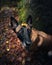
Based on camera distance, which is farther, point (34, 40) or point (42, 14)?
point (42, 14)

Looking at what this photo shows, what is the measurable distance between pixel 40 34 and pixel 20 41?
3.30ft

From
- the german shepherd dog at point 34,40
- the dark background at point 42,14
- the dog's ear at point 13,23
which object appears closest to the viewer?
the german shepherd dog at point 34,40

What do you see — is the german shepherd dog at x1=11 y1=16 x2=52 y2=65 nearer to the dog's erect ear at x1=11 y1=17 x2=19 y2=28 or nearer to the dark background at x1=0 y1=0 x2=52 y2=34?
the dark background at x1=0 y1=0 x2=52 y2=34

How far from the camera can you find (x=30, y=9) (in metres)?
8.46

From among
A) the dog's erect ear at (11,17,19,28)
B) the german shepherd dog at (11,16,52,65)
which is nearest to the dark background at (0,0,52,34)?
the german shepherd dog at (11,16,52,65)

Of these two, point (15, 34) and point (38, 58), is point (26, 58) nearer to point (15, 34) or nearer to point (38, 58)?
point (38, 58)

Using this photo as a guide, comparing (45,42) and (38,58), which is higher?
(45,42)

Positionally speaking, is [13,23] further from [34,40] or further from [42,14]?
[34,40]

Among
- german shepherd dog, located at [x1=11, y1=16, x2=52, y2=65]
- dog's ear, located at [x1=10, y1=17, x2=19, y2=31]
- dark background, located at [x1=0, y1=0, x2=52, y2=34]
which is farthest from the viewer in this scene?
dog's ear, located at [x1=10, y1=17, x2=19, y2=31]

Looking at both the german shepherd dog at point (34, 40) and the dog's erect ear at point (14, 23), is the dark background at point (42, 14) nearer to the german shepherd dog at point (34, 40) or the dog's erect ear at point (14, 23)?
the german shepherd dog at point (34, 40)

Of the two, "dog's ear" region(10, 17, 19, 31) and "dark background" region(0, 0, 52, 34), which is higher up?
"dark background" region(0, 0, 52, 34)

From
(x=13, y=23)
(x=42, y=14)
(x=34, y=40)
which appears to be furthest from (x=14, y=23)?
(x=34, y=40)


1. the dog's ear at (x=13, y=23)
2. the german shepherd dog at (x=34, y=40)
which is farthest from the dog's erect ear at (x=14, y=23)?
the german shepherd dog at (x=34, y=40)

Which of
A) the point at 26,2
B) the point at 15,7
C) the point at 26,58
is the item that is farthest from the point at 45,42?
the point at 15,7
